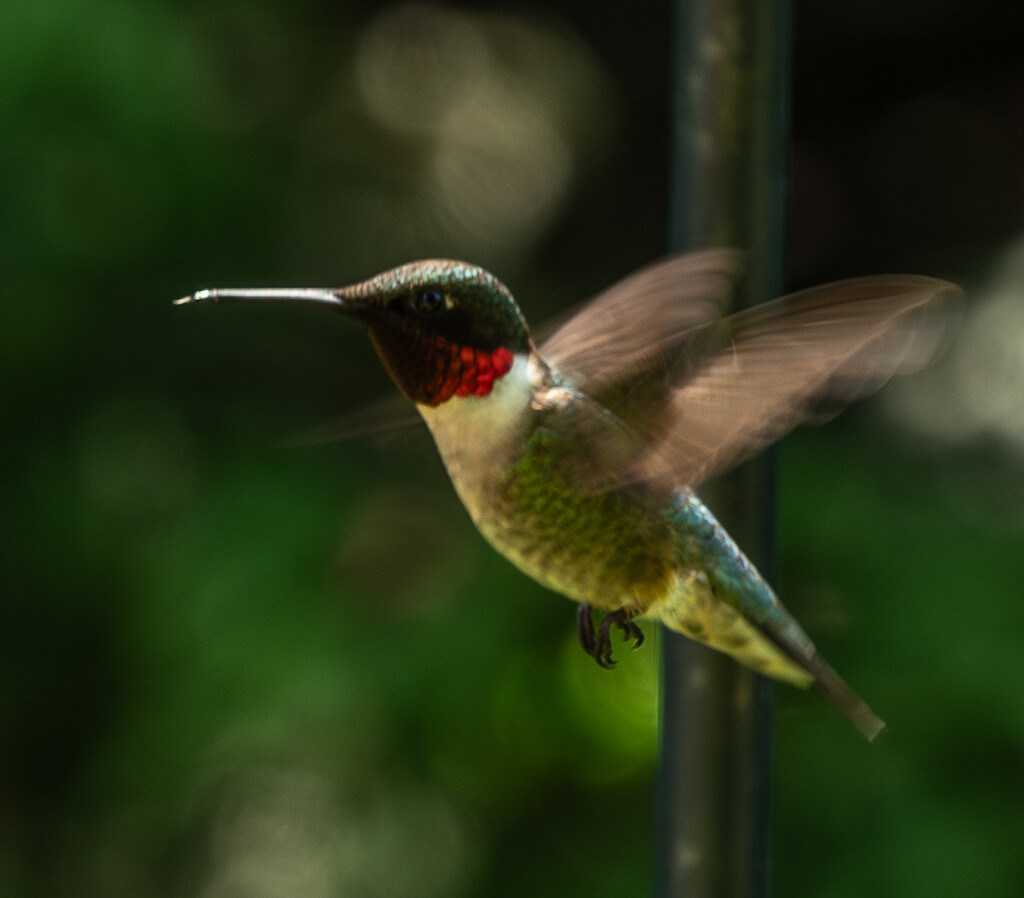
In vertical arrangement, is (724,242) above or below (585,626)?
above

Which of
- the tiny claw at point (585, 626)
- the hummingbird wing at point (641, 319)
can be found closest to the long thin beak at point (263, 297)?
the hummingbird wing at point (641, 319)

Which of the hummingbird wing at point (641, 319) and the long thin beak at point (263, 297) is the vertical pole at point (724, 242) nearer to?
the hummingbird wing at point (641, 319)

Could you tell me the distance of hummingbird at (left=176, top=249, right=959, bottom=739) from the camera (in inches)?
23.3

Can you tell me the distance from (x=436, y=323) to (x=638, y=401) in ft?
0.38

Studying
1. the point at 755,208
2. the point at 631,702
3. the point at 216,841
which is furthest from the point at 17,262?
the point at 755,208

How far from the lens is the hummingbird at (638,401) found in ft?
1.94

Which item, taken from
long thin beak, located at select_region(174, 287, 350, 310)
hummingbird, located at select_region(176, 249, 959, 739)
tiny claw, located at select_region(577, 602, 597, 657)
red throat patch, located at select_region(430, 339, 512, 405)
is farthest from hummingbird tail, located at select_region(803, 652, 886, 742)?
long thin beak, located at select_region(174, 287, 350, 310)

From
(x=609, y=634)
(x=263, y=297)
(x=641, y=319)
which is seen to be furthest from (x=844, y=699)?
(x=263, y=297)

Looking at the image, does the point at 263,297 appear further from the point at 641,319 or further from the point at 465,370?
the point at 641,319

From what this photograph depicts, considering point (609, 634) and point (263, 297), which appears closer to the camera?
point (263, 297)

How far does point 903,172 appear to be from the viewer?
2086 millimetres

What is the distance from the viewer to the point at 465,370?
2.29 ft

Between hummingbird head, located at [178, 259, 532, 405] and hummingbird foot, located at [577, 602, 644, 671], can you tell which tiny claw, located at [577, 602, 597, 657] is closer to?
hummingbird foot, located at [577, 602, 644, 671]

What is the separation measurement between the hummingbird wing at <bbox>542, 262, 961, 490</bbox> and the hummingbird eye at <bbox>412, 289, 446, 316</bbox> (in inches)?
4.1
